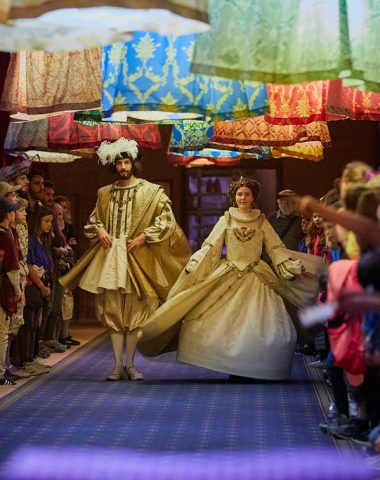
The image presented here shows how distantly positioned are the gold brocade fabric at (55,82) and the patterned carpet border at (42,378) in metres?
1.77

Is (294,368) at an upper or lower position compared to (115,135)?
lower

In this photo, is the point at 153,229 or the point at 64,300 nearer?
the point at 153,229

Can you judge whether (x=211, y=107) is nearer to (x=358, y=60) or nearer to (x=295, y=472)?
(x=358, y=60)

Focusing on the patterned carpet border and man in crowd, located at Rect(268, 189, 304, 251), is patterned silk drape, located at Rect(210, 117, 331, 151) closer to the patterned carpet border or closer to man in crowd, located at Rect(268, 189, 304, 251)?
the patterned carpet border

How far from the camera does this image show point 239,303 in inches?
320

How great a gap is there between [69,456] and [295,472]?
3.45 feet

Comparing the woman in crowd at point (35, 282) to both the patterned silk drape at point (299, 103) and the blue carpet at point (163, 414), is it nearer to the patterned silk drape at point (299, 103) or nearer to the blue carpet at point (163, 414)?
the blue carpet at point (163, 414)

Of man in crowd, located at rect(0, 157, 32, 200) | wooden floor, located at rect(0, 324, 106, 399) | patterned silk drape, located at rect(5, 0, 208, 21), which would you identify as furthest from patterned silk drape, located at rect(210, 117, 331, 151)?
patterned silk drape, located at rect(5, 0, 208, 21)

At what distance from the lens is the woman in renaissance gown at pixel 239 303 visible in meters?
7.89

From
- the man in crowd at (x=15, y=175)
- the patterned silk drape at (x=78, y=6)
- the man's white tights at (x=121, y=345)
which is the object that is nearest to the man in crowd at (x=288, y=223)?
the man's white tights at (x=121, y=345)

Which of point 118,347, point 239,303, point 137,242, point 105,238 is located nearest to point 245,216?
point 239,303

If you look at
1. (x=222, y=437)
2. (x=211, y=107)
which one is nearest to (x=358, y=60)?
(x=211, y=107)

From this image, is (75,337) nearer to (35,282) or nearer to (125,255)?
(35,282)

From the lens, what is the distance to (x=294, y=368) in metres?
9.09
